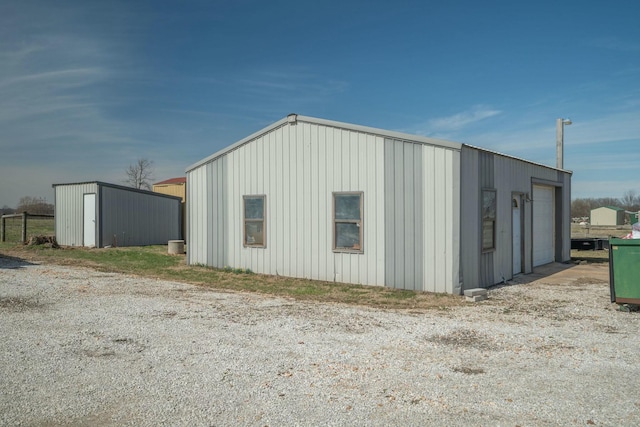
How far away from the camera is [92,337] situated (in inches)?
233

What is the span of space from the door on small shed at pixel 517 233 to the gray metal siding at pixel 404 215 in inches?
141

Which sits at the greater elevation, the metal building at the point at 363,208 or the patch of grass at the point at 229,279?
the metal building at the point at 363,208

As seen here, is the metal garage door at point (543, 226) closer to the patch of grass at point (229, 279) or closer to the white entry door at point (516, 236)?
the white entry door at point (516, 236)

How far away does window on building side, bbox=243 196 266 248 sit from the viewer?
40.0 feet

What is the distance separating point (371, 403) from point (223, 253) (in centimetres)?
954

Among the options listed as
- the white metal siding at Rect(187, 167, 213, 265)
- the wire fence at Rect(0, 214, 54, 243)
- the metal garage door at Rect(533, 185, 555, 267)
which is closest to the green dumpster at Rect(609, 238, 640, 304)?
the metal garage door at Rect(533, 185, 555, 267)

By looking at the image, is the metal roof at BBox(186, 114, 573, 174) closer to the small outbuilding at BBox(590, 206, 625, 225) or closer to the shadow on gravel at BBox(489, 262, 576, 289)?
the shadow on gravel at BBox(489, 262, 576, 289)

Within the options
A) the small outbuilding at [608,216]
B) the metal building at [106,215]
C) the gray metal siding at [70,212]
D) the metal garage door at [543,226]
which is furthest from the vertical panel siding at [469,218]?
the small outbuilding at [608,216]

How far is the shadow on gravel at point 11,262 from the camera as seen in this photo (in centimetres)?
1280

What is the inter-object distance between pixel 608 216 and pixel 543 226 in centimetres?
4388

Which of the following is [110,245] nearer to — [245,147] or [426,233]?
[245,147]

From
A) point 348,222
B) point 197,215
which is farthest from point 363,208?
point 197,215

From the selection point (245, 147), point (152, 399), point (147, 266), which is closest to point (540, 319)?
point (152, 399)

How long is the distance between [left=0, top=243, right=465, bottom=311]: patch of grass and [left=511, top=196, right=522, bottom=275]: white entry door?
3.99 m
